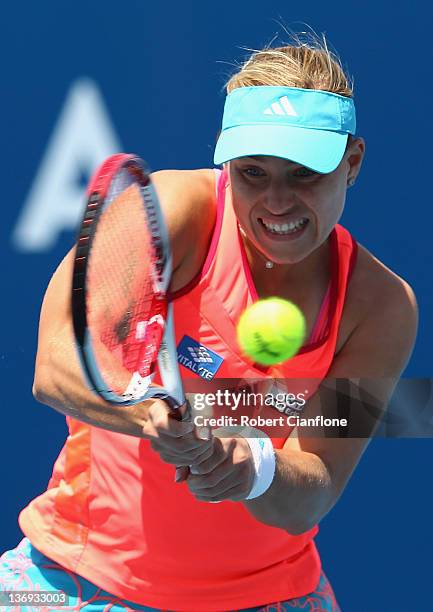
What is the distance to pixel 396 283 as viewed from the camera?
6.71 ft

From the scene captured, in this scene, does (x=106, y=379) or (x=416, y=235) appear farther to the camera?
(x=416, y=235)

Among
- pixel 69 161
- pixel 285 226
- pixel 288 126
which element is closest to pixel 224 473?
pixel 285 226

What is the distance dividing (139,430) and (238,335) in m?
0.38

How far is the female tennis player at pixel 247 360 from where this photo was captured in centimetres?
185

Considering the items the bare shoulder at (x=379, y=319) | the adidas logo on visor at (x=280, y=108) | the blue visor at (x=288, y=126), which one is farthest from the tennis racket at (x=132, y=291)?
the bare shoulder at (x=379, y=319)

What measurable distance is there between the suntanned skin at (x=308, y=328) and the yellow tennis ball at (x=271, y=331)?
26 mm

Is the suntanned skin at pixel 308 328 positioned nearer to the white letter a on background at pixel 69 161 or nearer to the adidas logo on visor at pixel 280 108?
the adidas logo on visor at pixel 280 108

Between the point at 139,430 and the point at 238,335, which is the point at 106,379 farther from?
the point at 238,335

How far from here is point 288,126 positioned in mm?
1854

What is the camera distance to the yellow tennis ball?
1.93 m

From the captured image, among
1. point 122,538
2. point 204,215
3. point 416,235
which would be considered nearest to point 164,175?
point 204,215

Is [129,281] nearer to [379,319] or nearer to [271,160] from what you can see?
[271,160]

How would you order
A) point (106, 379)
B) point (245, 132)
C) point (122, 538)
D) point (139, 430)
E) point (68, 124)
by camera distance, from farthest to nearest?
point (68, 124), point (122, 538), point (245, 132), point (139, 430), point (106, 379)

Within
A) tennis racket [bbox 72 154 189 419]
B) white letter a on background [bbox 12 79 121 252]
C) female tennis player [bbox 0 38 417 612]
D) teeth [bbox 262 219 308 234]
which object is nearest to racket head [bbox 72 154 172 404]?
tennis racket [bbox 72 154 189 419]
